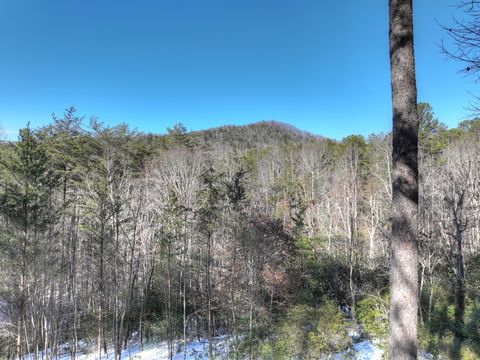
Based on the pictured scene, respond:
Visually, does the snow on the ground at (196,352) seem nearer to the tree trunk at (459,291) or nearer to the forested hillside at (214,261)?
the forested hillside at (214,261)

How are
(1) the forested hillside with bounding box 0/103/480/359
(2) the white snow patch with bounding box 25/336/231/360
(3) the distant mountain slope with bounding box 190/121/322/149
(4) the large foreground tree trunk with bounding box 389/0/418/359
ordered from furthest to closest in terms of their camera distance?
(3) the distant mountain slope with bounding box 190/121/322/149 → (2) the white snow patch with bounding box 25/336/231/360 → (1) the forested hillside with bounding box 0/103/480/359 → (4) the large foreground tree trunk with bounding box 389/0/418/359

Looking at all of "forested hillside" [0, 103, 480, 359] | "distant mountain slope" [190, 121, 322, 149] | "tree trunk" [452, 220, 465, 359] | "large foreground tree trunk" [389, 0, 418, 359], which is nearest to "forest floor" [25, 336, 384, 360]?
"forested hillside" [0, 103, 480, 359]

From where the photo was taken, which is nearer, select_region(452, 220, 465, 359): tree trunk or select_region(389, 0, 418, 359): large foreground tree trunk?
select_region(389, 0, 418, 359): large foreground tree trunk

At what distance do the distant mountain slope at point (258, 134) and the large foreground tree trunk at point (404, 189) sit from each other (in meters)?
45.3

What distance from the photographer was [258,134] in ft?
191

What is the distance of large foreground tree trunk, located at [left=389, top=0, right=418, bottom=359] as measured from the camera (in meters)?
3.20

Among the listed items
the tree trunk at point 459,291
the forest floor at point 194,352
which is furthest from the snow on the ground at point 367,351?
the tree trunk at point 459,291

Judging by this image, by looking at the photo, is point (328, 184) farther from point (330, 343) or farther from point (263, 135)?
point (263, 135)

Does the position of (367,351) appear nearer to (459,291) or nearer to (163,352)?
(459,291)

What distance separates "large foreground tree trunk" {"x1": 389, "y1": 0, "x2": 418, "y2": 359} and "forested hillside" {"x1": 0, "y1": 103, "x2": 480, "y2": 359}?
5714 millimetres

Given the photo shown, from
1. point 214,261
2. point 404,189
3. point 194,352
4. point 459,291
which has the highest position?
point 404,189

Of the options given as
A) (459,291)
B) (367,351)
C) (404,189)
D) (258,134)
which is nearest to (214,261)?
(367,351)

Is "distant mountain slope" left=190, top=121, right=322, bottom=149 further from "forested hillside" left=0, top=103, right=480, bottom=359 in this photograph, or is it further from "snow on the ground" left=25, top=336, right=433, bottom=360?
"snow on the ground" left=25, top=336, right=433, bottom=360

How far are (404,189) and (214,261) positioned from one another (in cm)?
1330
